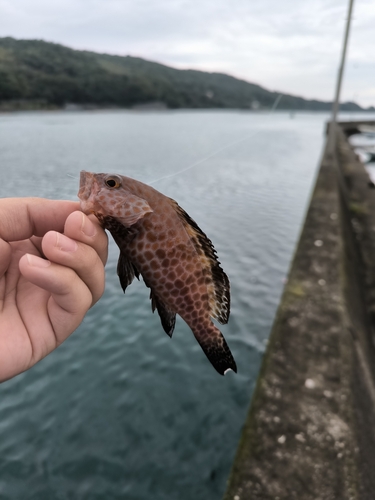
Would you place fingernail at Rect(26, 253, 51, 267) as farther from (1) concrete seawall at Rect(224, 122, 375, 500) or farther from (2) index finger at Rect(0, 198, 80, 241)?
(1) concrete seawall at Rect(224, 122, 375, 500)

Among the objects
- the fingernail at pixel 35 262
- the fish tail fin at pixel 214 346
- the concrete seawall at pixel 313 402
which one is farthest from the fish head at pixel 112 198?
the concrete seawall at pixel 313 402

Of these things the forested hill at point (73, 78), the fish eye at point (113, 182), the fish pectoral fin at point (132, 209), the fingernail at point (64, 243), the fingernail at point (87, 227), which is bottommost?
the fingernail at point (64, 243)

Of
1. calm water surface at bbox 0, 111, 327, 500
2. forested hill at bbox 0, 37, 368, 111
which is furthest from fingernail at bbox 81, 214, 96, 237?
forested hill at bbox 0, 37, 368, 111

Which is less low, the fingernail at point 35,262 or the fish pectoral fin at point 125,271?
the fingernail at point 35,262

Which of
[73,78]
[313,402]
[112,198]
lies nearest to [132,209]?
[112,198]

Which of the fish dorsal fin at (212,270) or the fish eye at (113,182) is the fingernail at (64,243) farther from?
the fish dorsal fin at (212,270)

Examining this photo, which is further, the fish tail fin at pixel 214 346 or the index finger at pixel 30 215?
the index finger at pixel 30 215

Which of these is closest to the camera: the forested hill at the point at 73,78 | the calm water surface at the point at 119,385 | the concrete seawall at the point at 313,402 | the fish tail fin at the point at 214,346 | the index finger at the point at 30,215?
the fish tail fin at the point at 214,346

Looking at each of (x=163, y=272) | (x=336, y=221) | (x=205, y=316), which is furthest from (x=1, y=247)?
(x=336, y=221)
